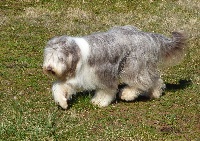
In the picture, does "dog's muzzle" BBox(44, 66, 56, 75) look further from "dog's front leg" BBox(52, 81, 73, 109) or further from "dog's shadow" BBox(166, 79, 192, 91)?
"dog's shadow" BBox(166, 79, 192, 91)

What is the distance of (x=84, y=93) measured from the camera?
516 inches

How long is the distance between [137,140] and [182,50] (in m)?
4.45

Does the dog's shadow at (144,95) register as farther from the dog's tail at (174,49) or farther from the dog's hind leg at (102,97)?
the dog's tail at (174,49)

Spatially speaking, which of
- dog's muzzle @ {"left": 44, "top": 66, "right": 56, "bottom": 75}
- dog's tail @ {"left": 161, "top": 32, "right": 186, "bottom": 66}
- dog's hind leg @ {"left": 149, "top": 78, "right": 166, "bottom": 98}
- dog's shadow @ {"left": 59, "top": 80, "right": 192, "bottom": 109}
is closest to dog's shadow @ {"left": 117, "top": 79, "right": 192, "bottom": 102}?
dog's shadow @ {"left": 59, "top": 80, "right": 192, "bottom": 109}

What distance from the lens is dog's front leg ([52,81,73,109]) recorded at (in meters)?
11.9

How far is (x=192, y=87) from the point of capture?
47.6ft

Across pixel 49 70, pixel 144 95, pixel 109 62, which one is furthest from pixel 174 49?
pixel 49 70

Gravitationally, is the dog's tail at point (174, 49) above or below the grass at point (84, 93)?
above

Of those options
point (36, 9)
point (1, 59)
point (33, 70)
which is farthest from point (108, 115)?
point (36, 9)

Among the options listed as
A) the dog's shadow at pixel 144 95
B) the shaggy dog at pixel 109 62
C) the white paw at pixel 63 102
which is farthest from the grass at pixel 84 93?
the shaggy dog at pixel 109 62

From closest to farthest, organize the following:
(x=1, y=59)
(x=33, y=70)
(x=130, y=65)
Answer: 1. (x=130, y=65)
2. (x=33, y=70)
3. (x=1, y=59)

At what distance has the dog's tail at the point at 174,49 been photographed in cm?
1366

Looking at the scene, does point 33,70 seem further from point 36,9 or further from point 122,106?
point 36,9

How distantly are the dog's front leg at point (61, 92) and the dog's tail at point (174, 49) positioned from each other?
3.02 m
